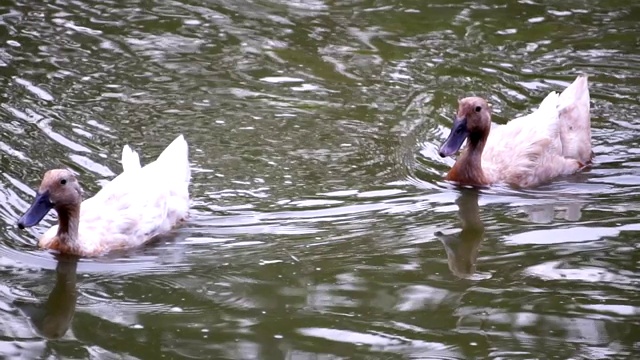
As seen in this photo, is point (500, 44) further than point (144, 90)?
Yes

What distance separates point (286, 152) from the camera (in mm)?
10859

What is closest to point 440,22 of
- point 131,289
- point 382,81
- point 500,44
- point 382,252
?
point 500,44

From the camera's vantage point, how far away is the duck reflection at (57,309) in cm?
750

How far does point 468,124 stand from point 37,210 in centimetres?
402

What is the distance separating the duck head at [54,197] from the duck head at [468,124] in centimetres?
340

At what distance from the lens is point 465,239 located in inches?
358

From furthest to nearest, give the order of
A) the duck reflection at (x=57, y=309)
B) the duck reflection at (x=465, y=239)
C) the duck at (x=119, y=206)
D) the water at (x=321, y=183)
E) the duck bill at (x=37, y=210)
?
the duck at (x=119, y=206) → the duck bill at (x=37, y=210) → the duck reflection at (x=465, y=239) → the duck reflection at (x=57, y=309) → the water at (x=321, y=183)

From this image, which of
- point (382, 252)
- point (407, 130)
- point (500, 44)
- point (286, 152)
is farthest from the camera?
point (500, 44)

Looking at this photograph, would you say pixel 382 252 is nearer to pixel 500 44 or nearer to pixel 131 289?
pixel 131 289

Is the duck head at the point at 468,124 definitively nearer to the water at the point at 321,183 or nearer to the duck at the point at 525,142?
the duck at the point at 525,142

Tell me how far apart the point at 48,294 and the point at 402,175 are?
12.1ft

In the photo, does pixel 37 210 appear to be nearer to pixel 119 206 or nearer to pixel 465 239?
pixel 119 206

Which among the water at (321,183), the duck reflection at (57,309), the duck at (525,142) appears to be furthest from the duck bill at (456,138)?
the duck reflection at (57,309)

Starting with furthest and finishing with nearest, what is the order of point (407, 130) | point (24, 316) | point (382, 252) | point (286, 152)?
point (407, 130) < point (286, 152) < point (382, 252) < point (24, 316)
